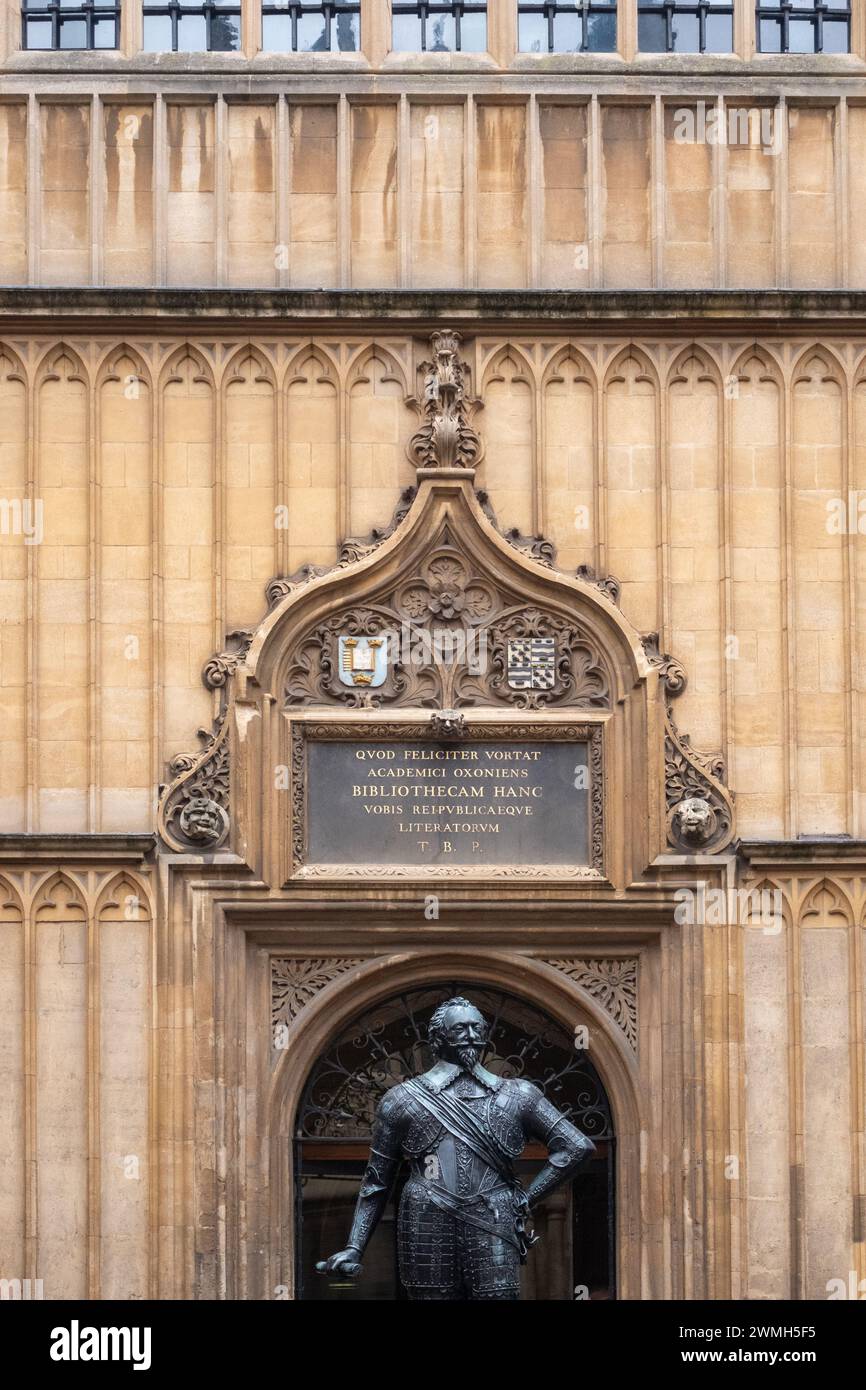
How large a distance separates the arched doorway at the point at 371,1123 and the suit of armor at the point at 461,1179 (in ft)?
5.37

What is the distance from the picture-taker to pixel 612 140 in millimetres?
19109

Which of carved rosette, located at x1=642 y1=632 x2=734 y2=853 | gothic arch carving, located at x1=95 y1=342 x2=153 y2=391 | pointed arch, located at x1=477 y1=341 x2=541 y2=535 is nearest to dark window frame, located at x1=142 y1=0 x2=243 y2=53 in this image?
gothic arch carving, located at x1=95 y1=342 x2=153 y2=391

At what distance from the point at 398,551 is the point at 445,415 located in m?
0.93

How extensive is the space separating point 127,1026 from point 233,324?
15.0ft

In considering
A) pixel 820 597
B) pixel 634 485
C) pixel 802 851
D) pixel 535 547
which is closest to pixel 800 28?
pixel 634 485

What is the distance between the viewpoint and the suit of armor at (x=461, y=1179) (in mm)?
16797

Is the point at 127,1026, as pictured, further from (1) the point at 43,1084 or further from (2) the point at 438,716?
(2) the point at 438,716

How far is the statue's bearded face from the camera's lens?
55.3 feet

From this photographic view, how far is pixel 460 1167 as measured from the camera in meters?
16.9

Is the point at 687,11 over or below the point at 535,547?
over

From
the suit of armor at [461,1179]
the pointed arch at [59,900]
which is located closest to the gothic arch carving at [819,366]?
the suit of armor at [461,1179]

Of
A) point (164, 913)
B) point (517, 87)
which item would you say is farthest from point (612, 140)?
point (164, 913)

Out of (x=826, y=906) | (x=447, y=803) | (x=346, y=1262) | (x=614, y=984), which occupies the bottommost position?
(x=346, y=1262)

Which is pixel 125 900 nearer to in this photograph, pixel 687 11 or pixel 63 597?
pixel 63 597
